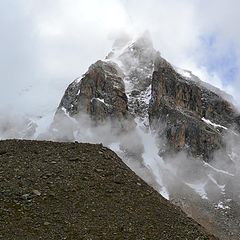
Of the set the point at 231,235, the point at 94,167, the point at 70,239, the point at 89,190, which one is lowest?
the point at 70,239

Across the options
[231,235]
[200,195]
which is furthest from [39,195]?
[200,195]

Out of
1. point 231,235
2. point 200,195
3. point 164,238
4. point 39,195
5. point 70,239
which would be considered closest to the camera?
point 70,239

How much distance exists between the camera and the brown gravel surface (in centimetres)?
2073

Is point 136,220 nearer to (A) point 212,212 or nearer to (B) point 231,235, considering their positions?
(B) point 231,235

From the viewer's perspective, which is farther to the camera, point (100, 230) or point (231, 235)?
point (231, 235)

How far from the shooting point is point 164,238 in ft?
69.6

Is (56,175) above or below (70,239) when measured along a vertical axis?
above

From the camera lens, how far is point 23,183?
23875 millimetres

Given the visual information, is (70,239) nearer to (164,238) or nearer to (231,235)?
Answer: (164,238)

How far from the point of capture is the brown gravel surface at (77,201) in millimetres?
20734

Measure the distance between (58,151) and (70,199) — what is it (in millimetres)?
5666

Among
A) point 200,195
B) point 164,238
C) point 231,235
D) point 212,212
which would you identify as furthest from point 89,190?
point 200,195

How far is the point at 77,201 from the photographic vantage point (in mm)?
22906

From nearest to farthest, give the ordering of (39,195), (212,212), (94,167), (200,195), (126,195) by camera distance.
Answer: (39,195)
(126,195)
(94,167)
(212,212)
(200,195)
